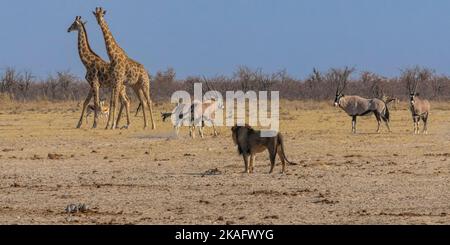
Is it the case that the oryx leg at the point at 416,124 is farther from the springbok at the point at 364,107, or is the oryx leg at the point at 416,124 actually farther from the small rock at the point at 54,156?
the small rock at the point at 54,156

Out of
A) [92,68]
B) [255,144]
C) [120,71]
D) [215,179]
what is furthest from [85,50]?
[215,179]

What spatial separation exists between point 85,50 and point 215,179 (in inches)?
593

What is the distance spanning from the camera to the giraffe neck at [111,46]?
29.9 meters

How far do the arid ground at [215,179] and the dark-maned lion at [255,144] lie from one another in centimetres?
35

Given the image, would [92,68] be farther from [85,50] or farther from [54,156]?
[54,156]

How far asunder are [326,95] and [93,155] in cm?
3879

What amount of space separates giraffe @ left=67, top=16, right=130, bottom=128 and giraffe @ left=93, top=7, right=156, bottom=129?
31 cm

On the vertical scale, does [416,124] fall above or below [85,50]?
below

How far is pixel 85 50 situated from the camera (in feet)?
100

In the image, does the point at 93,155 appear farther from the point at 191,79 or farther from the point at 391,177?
the point at 191,79

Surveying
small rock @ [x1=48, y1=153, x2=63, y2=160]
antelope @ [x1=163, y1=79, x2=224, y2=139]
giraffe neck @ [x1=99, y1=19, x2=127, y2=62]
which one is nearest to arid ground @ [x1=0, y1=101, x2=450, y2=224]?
small rock @ [x1=48, y1=153, x2=63, y2=160]

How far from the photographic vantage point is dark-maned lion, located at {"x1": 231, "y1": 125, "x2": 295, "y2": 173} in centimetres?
1647
